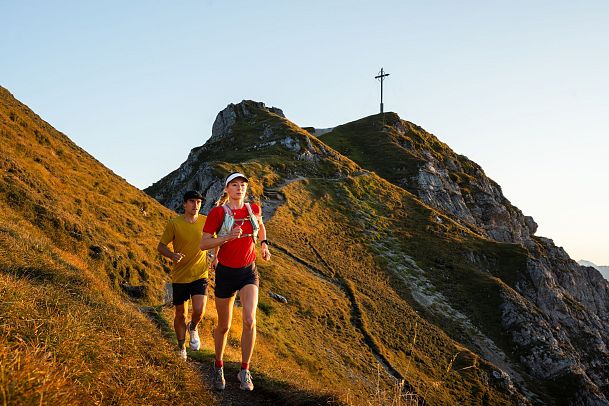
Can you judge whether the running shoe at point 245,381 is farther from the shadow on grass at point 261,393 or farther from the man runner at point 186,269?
the man runner at point 186,269

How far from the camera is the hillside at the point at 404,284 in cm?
3691

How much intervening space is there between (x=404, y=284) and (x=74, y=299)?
50833 millimetres

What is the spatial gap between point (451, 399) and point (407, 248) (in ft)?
101

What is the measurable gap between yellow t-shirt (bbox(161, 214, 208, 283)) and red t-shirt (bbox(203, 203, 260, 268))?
184cm

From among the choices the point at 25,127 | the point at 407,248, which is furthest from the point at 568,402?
the point at 25,127

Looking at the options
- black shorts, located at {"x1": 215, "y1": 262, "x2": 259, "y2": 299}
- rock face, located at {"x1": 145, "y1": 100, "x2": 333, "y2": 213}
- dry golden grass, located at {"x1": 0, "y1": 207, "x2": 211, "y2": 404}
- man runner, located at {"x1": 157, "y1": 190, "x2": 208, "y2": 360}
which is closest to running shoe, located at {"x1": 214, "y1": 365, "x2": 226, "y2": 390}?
dry golden grass, located at {"x1": 0, "y1": 207, "x2": 211, "y2": 404}

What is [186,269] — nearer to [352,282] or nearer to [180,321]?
[180,321]

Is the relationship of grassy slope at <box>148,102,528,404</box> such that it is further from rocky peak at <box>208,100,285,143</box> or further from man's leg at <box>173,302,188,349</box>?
rocky peak at <box>208,100,285,143</box>

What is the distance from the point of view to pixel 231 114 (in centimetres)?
11281

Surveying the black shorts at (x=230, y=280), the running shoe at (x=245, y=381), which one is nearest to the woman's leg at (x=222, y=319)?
the black shorts at (x=230, y=280)

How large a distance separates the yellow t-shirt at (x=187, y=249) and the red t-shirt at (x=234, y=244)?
1.84 metres

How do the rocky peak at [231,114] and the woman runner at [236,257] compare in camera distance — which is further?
the rocky peak at [231,114]

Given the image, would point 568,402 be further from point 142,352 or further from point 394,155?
point 394,155

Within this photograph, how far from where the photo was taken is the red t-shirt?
749 centimetres
